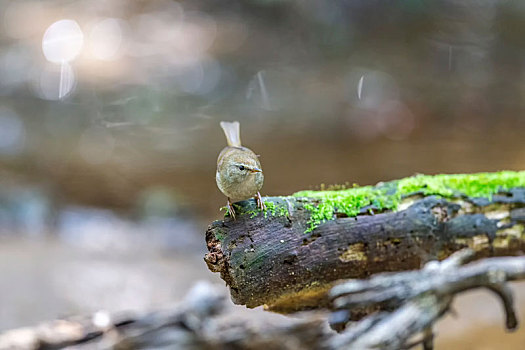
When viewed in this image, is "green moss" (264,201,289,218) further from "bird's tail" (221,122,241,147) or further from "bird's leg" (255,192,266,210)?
"bird's tail" (221,122,241,147)

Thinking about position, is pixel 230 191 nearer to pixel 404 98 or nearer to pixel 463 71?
pixel 404 98

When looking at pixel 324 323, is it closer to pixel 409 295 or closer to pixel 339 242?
pixel 409 295

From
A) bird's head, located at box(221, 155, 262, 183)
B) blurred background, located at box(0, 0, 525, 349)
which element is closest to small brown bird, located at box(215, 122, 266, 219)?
bird's head, located at box(221, 155, 262, 183)

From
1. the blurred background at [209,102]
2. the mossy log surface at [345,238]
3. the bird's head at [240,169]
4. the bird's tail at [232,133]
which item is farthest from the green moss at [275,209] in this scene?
the blurred background at [209,102]

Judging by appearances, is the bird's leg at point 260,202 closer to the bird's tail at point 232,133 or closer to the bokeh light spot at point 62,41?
the bird's tail at point 232,133

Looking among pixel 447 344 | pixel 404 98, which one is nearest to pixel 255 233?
pixel 447 344

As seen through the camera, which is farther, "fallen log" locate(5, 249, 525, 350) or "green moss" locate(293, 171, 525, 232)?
"fallen log" locate(5, 249, 525, 350)
